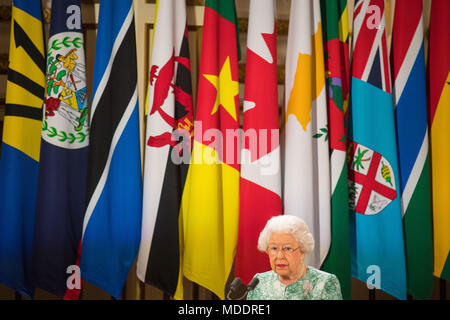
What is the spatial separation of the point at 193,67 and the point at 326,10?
31.6 inches

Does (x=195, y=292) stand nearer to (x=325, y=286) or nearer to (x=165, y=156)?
(x=165, y=156)

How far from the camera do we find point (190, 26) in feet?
7.72

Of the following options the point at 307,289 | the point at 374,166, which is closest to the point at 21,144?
the point at 307,289

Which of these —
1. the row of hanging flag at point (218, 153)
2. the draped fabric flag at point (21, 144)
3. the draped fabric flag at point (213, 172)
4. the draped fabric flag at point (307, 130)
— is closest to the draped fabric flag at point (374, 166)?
the row of hanging flag at point (218, 153)

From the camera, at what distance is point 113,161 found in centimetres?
207

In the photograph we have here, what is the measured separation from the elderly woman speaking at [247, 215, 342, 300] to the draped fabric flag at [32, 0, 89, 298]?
1.08 metres

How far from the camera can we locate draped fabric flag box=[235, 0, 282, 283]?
200 centimetres

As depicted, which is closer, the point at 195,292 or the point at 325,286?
the point at 325,286

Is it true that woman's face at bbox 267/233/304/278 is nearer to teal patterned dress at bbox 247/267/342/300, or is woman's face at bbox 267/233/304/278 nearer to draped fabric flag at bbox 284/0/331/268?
teal patterned dress at bbox 247/267/342/300

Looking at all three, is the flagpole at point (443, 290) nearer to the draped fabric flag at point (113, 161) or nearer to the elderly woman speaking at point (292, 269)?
the elderly woman speaking at point (292, 269)

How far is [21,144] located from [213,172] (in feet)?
3.26

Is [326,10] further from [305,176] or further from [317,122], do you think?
[305,176]
